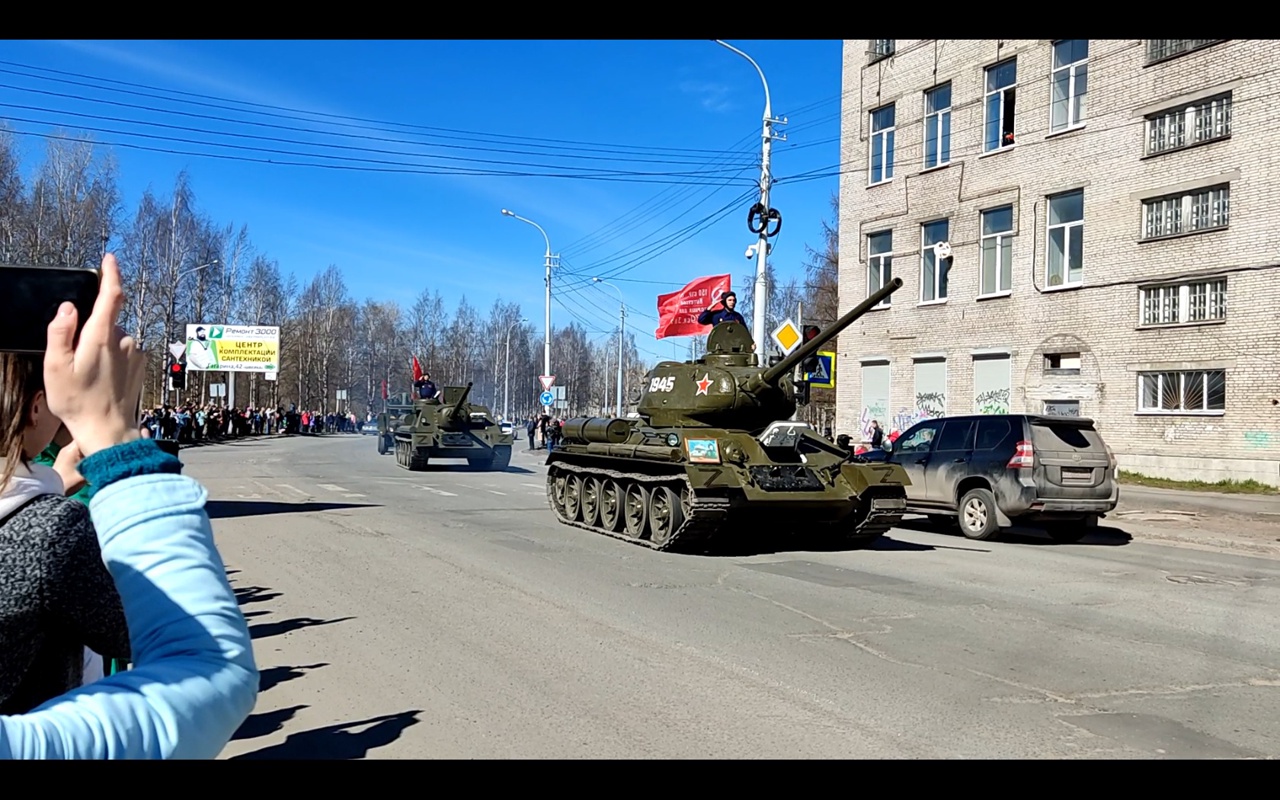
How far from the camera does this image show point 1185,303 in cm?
2305

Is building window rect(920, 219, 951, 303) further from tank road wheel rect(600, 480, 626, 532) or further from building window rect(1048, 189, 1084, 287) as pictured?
tank road wheel rect(600, 480, 626, 532)

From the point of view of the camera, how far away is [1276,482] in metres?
21.0

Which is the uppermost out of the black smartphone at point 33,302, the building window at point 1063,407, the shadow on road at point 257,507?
the building window at point 1063,407

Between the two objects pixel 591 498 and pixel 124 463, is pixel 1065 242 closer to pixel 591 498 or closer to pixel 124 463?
pixel 591 498

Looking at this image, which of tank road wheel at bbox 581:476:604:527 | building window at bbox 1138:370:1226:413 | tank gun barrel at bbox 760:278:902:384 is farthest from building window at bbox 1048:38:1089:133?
tank road wheel at bbox 581:476:604:527

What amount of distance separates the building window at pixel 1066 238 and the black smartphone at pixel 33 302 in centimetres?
2642

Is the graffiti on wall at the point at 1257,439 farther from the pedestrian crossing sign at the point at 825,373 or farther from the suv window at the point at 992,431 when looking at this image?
the suv window at the point at 992,431

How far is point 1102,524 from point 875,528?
20.3ft

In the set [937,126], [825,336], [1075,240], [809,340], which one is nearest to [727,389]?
[809,340]

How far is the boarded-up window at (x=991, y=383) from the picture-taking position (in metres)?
26.7

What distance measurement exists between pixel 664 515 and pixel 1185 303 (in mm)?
16741

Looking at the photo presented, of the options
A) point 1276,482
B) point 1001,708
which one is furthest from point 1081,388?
point 1001,708

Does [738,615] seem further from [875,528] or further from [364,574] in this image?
[875,528]

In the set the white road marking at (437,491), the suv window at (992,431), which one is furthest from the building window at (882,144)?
the suv window at (992,431)
